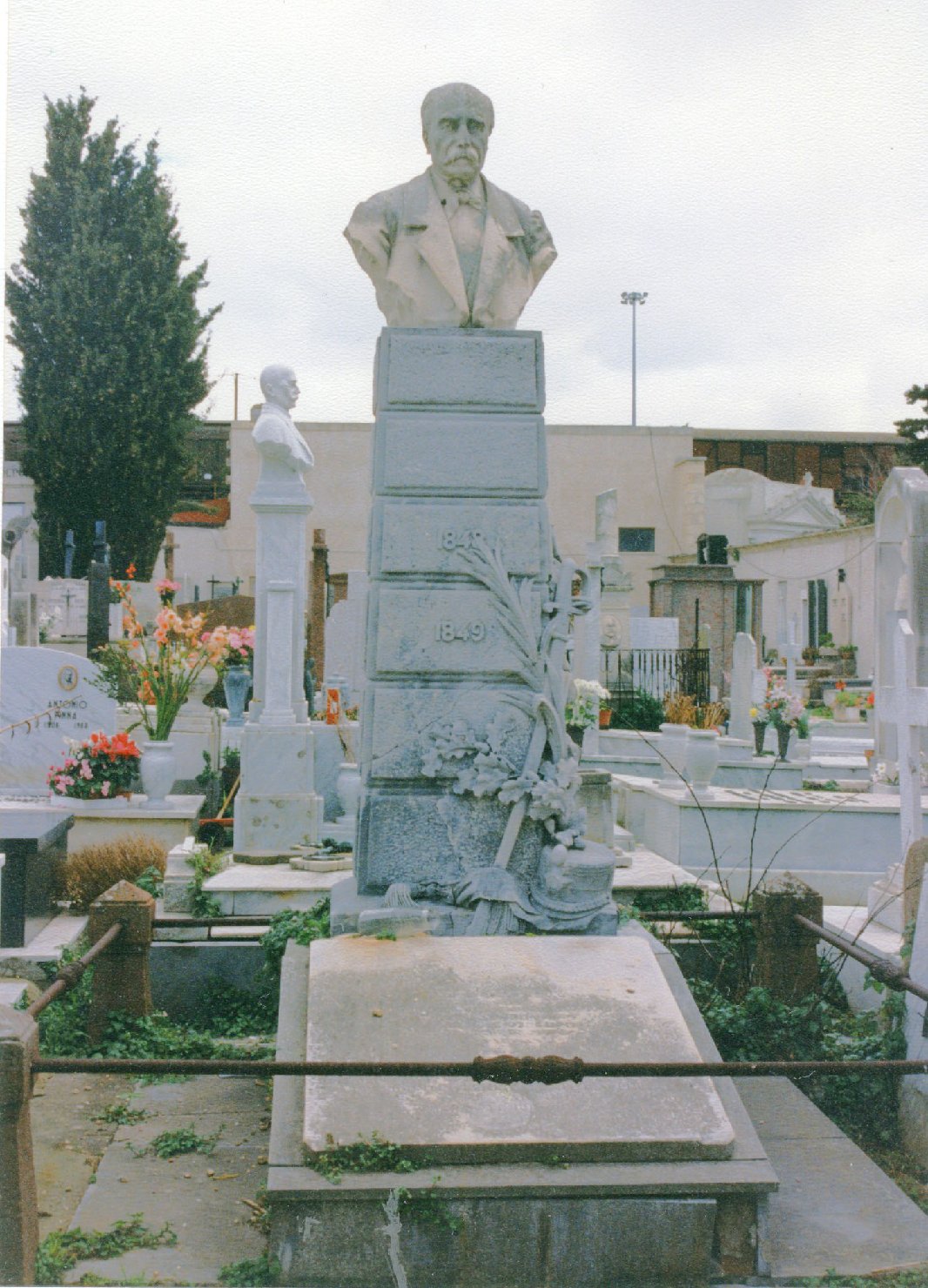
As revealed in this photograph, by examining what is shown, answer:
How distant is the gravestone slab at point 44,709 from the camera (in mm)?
9266

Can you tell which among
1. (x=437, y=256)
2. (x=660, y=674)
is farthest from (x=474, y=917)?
(x=660, y=674)

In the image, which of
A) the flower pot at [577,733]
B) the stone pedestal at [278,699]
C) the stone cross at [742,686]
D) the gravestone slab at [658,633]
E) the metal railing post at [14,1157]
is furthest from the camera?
the gravestone slab at [658,633]

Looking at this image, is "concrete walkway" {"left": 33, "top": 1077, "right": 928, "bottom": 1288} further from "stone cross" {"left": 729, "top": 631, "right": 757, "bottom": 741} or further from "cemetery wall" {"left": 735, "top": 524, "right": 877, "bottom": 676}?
"cemetery wall" {"left": 735, "top": 524, "right": 877, "bottom": 676}

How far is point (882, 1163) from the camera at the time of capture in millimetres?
4281

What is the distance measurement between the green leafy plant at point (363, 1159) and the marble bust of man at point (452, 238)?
3416 mm

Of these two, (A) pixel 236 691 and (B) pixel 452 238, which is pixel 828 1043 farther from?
(A) pixel 236 691

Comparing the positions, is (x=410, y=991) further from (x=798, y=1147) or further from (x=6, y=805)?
(x=6, y=805)

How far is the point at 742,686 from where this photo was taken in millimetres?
14859

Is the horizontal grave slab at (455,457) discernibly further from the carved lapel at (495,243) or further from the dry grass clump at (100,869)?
the dry grass clump at (100,869)

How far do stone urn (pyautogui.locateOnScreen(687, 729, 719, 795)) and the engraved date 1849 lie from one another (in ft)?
16.1

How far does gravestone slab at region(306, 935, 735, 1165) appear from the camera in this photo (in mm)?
3348

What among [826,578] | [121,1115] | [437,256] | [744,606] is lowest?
[121,1115]

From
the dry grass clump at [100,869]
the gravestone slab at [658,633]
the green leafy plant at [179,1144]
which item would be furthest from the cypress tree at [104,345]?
the green leafy plant at [179,1144]

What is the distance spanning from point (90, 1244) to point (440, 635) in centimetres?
255
